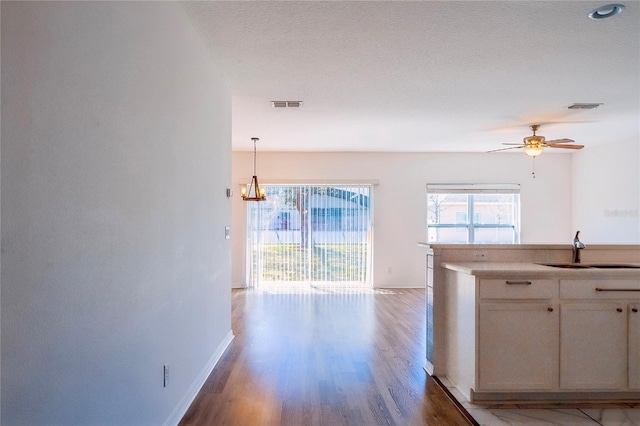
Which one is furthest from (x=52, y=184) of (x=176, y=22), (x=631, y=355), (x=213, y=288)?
(x=631, y=355)

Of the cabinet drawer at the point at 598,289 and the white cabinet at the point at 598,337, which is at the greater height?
the cabinet drawer at the point at 598,289

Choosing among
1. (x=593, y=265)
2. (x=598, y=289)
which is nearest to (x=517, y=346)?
(x=598, y=289)

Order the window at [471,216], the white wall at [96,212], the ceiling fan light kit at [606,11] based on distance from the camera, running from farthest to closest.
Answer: the window at [471,216] < the ceiling fan light kit at [606,11] < the white wall at [96,212]

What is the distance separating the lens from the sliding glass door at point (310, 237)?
7020mm

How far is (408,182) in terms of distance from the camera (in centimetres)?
715

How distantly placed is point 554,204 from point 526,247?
5147mm

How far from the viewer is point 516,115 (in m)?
4.68

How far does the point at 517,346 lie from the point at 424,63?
90.5 inches

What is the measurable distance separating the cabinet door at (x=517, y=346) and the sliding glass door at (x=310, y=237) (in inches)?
182

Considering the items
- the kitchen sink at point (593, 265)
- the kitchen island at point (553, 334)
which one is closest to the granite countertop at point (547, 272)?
the kitchen island at point (553, 334)

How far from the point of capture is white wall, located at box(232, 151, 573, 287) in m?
7.04

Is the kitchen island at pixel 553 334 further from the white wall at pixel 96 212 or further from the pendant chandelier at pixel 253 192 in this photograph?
the pendant chandelier at pixel 253 192

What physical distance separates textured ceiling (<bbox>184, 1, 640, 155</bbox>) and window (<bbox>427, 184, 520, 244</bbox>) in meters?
2.08

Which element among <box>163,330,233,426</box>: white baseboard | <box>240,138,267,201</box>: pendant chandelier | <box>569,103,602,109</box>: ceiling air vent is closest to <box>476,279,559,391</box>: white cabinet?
<box>163,330,233,426</box>: white baseboard
